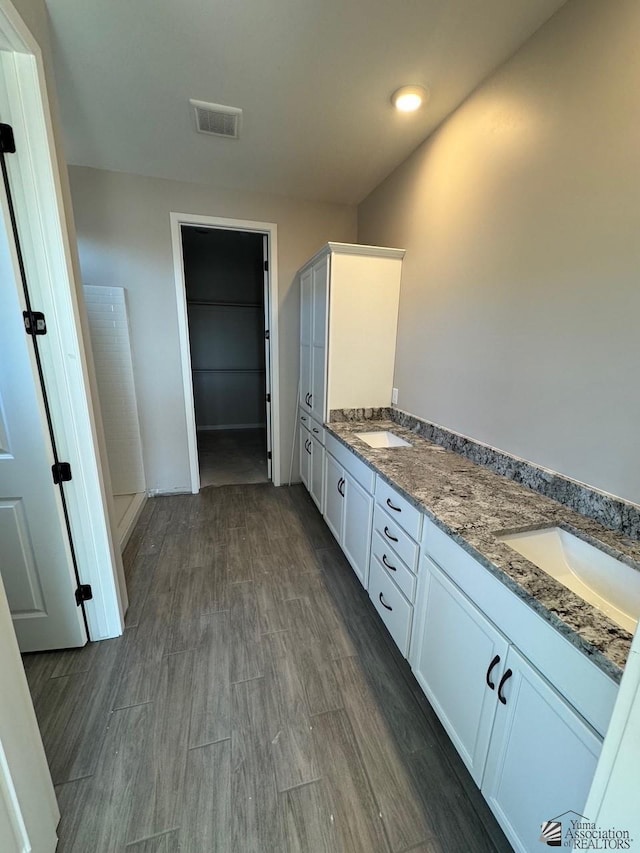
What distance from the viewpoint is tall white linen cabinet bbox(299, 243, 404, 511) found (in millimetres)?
2354

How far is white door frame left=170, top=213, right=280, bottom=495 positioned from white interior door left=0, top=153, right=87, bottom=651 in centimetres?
170

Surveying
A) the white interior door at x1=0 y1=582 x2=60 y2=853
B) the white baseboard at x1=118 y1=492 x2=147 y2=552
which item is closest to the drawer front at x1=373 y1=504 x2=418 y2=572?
the white interior door at x1=0 y1=582 x2=60 y2=853

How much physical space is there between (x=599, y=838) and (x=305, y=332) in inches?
115

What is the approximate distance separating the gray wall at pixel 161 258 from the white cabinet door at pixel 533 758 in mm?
2763

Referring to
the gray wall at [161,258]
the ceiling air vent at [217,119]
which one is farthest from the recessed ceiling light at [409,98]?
the gray wall at [161,258]

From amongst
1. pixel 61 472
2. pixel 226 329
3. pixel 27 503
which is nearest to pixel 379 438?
pixel 61 472

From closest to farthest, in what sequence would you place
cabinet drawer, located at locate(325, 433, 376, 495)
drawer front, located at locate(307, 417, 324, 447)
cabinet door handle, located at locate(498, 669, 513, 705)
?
cabinet door handle, located at locate(498, 669, 513, 705) < cabinet drawer, located at locate(325, 433, 376, 495) < drawer front, located at locate(307, 417, 324, 447)

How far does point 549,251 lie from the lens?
1.38 m

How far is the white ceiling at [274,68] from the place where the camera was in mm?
1336

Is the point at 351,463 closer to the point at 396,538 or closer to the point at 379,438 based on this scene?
the point at 379,438

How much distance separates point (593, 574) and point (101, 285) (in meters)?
3.51

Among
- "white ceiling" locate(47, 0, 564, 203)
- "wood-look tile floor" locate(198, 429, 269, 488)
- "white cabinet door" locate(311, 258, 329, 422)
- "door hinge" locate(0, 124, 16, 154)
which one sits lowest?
"wood-look tile floor" locate(198, 429, 269, 488)

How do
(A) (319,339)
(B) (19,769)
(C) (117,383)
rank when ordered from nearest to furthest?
(B) (19,769) < (A) (319,339) < (C) (117,383)

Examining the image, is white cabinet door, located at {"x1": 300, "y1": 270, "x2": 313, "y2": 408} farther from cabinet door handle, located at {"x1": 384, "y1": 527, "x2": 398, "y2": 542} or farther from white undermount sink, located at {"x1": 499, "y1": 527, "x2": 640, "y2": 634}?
white undermount sink, located at {"x1": 499, "y1": 527, "x2": 640, "y2": 634}
